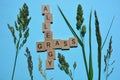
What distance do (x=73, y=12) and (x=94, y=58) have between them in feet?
0.92

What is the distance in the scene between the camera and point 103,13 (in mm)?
1346

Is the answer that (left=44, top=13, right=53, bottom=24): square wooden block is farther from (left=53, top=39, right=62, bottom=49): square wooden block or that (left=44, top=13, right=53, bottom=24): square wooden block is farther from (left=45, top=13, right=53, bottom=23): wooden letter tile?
(left=53, top=39, right=62, bottom=49): square wooden block

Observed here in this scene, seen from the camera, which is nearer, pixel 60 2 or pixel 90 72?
pixel 90 72

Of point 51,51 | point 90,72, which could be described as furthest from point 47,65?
point 90,72

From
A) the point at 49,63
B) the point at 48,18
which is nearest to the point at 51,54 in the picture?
the point at 49,63

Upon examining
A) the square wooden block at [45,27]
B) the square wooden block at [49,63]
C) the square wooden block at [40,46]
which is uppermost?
the square wooden block at [45,27]

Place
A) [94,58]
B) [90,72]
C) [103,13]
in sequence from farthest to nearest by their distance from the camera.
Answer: [103,13] < [94,58] < [90,72]

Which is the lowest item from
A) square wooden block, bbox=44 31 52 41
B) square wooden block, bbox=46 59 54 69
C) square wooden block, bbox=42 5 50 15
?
square wooden block, bbox=46 59 54 69

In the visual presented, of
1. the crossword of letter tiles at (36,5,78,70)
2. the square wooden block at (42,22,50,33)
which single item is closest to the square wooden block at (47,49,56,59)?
the crossword of letter tiles at (36,5,78,70)

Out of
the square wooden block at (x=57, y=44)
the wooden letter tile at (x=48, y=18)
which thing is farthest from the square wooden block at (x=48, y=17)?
the square wooden block at (x=57, y=44)

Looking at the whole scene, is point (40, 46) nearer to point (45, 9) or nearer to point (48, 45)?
point (48, 45)

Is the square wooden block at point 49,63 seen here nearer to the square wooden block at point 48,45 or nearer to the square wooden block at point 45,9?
the square wooden block at point 48,45

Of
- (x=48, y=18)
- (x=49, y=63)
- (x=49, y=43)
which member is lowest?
(x=49, y=63)

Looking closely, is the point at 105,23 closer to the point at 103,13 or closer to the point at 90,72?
the point at 103,13
